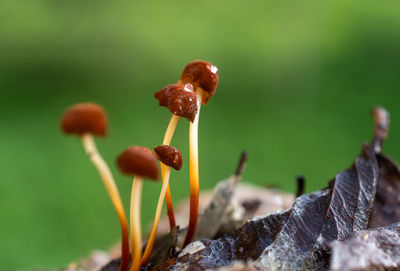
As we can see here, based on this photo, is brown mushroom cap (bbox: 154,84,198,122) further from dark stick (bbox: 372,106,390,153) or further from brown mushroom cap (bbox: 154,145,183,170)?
dark stick (bbox: 372,106,390,153)

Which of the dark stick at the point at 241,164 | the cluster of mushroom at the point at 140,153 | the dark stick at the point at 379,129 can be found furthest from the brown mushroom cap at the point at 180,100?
the dark stick at the point at 379,129

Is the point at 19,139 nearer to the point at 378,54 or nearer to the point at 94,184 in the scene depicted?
the point at 94,184

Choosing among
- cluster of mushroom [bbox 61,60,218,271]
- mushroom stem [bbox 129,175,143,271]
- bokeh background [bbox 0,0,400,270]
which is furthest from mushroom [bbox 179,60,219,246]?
bokeh background [bbox 0,0,400,270]

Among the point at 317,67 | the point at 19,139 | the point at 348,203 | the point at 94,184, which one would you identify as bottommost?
the point at 94,184

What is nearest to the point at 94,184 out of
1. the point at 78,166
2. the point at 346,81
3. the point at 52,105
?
the point at 78,166

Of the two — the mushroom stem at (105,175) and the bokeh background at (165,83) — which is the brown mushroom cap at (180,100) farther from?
the bokeh background at (165,83)
